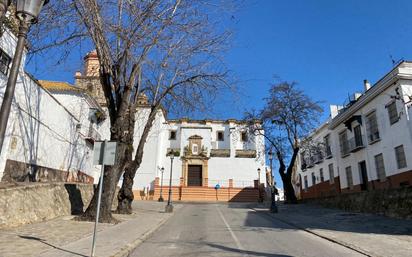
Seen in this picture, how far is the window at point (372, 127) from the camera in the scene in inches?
890

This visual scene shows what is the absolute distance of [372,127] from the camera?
912 inches

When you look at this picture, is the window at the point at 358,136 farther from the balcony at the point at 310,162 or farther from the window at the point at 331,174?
the balcony at the point at 310,162

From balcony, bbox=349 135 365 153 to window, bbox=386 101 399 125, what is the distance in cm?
379

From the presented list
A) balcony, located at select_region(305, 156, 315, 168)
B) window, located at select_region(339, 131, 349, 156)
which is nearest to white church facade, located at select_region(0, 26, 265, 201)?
balcony, located at select_region(305, 156, 315, 168)

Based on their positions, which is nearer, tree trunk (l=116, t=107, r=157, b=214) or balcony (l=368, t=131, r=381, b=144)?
tree trunk (l=116, t=107, r=157, b=214)

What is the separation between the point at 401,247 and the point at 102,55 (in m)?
10.7

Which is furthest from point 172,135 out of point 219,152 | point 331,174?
point 331,174

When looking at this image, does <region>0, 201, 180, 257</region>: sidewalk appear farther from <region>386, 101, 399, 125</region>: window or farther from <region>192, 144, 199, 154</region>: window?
<region>192, 144, 199, 154</region>: window

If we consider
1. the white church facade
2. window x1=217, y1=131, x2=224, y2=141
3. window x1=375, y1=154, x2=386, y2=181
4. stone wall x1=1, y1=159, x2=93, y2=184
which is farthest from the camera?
window x1=217, y1=131, x2=224, y2=141

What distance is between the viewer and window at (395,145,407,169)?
64.6ft

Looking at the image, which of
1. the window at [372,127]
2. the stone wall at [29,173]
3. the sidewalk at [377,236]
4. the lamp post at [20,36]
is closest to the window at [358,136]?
the window at [372,127]

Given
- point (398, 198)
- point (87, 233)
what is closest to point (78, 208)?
point (87, 233)

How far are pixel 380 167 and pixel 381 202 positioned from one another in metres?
7.44

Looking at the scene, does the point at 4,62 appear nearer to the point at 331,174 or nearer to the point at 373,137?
the point at 373,137
